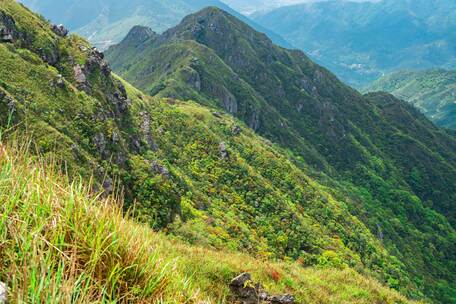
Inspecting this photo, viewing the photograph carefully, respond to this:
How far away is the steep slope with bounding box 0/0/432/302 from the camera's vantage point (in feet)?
14.5

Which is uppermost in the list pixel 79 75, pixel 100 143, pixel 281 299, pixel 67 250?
pixel 79 75

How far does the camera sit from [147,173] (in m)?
43.3

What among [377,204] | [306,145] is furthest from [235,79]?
[377,204]

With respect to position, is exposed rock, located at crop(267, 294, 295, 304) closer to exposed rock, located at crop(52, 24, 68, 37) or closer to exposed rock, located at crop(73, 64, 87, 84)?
exposed rock, located at crop(73, 64, 87, 84)

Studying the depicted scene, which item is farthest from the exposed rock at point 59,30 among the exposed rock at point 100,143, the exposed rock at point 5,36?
the exposed rock at point 100,143

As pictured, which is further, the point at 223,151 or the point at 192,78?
the point at 192,78

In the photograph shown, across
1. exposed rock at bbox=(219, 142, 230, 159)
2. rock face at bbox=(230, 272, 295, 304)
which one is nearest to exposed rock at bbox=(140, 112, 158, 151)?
exposed rock at bbox=(219, 142, 230, 159)

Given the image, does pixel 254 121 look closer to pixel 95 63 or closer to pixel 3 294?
pixel 95 63

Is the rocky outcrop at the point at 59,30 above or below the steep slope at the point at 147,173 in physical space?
above

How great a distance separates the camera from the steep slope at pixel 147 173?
4.43 meters

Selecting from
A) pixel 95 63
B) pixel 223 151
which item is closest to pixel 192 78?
pixel 223 151

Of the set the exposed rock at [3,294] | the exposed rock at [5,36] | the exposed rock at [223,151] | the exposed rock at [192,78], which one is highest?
the exposed rock at [192,78]

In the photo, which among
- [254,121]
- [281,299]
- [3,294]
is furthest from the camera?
[254,121]

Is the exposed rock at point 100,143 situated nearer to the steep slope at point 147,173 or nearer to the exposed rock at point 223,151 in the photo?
the steep slope at point 147,173
